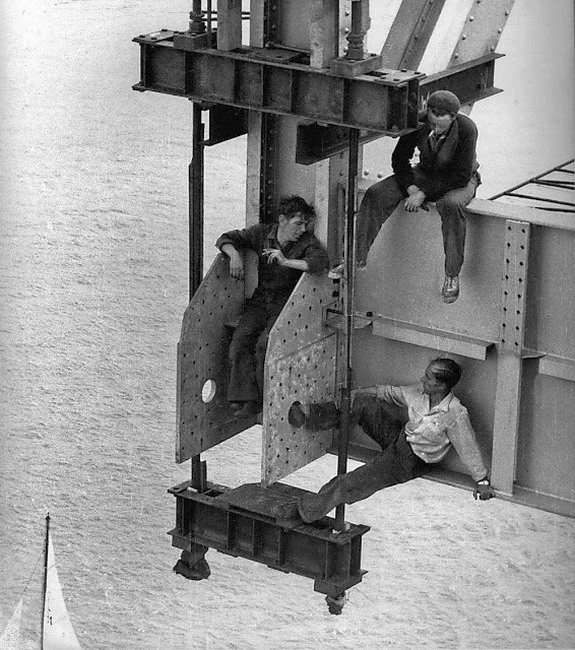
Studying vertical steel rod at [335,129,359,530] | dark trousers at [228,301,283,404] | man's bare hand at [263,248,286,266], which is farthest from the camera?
dark trousers at [228,301,283,404]

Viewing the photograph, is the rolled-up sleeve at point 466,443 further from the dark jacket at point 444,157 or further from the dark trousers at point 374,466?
the dark jacket at point 444,157

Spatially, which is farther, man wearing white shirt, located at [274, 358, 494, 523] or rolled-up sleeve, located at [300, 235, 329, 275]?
rolled-up sleeve, located at [300, 235, 329, 275]

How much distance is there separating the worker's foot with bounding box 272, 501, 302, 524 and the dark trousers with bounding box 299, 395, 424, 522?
0.11m

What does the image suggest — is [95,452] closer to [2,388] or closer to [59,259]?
[2,388]

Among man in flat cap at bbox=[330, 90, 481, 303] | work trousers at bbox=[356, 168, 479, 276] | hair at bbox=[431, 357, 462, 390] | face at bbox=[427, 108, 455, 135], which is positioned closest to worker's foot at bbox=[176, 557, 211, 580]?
hair at bbox=[431, 357, 462, 390]

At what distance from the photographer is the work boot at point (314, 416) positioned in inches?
743

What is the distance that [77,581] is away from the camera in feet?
85.7

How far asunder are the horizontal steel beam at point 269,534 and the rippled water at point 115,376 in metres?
5.44

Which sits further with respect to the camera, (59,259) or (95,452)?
(59,259)

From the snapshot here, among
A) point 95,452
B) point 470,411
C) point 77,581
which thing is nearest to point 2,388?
point 95,452

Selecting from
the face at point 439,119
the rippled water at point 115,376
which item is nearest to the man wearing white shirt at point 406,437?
the face at point 439,119

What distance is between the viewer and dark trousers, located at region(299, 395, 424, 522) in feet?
60.9

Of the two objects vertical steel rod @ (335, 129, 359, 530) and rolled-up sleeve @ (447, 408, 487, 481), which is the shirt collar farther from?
vertical steel rod @ (335, 129, 359, 530)

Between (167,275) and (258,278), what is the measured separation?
39.9ft
